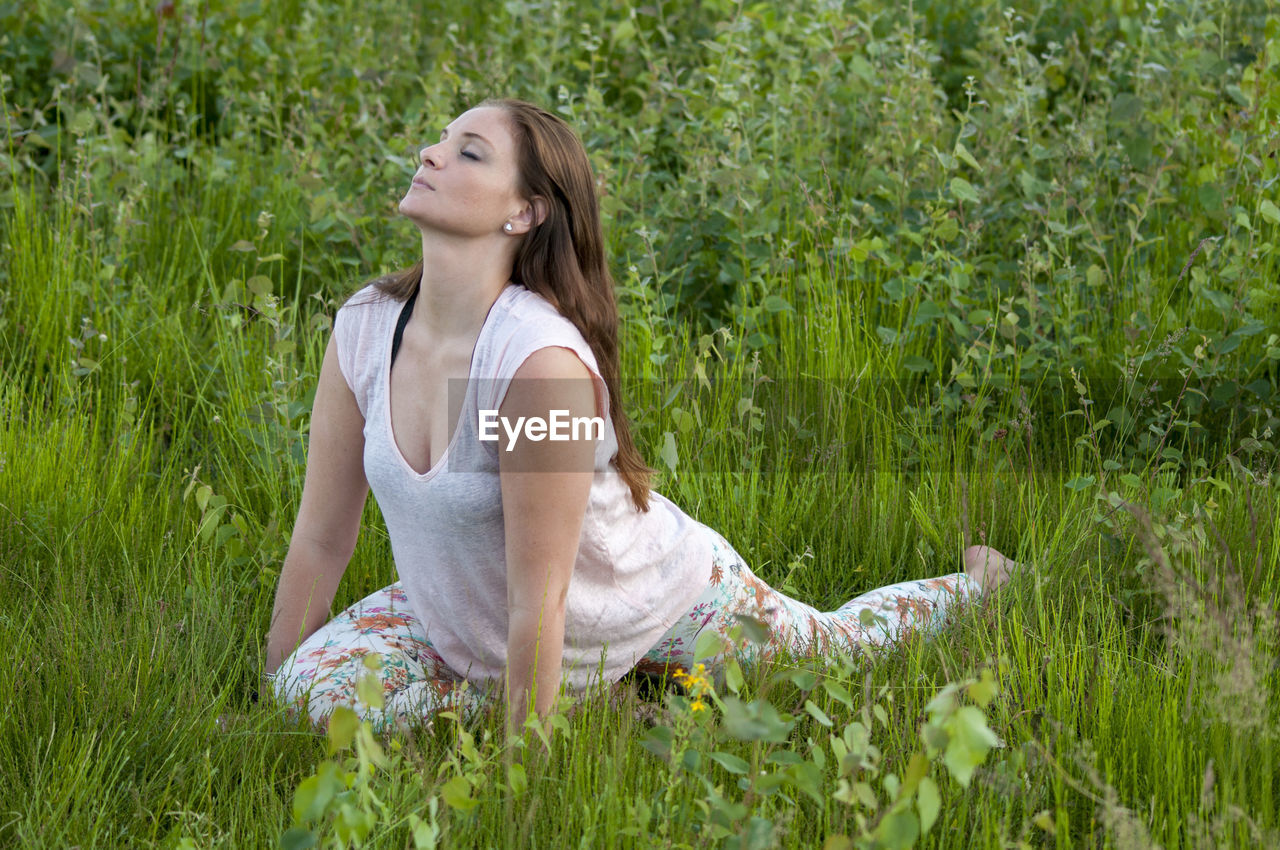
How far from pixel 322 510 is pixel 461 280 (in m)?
0.60

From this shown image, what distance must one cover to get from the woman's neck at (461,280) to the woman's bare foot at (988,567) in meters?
1.13

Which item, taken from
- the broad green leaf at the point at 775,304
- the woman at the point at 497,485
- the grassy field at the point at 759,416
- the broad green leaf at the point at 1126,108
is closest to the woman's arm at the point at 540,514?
the woman at the point at 497,485

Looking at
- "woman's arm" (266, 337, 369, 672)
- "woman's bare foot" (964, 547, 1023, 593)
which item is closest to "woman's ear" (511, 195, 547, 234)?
"woman's arm" (266, 337, 369, 672)

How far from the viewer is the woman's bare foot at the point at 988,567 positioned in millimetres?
2775

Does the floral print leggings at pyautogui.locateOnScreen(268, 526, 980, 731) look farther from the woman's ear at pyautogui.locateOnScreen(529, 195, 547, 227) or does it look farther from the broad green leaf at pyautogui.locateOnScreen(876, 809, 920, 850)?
the broad green leaf at pyautogui.locateOnScreen(876, 809, 920, 850)

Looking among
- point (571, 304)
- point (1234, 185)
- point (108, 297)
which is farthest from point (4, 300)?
point (1234, 185)

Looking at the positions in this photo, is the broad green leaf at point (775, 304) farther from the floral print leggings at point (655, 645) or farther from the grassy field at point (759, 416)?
the floral print leggings at point (655, 645)

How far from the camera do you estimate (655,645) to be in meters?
2.69

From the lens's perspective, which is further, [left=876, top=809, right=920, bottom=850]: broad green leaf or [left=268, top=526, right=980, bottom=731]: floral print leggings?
[left=268, top=526, right=980, bottom=731]: floral print leggings

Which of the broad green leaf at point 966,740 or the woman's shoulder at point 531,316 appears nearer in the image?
the broad green leaf at point 966,740

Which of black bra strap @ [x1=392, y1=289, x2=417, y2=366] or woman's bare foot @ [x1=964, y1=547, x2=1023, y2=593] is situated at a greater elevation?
black bra strap @ [x1=392, y1=289, x2=417, y2=366]

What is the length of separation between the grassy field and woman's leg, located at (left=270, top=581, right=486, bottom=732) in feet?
0.31

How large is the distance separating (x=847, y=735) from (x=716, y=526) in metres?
1.47

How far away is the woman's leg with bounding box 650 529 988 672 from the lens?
265 centimetres
